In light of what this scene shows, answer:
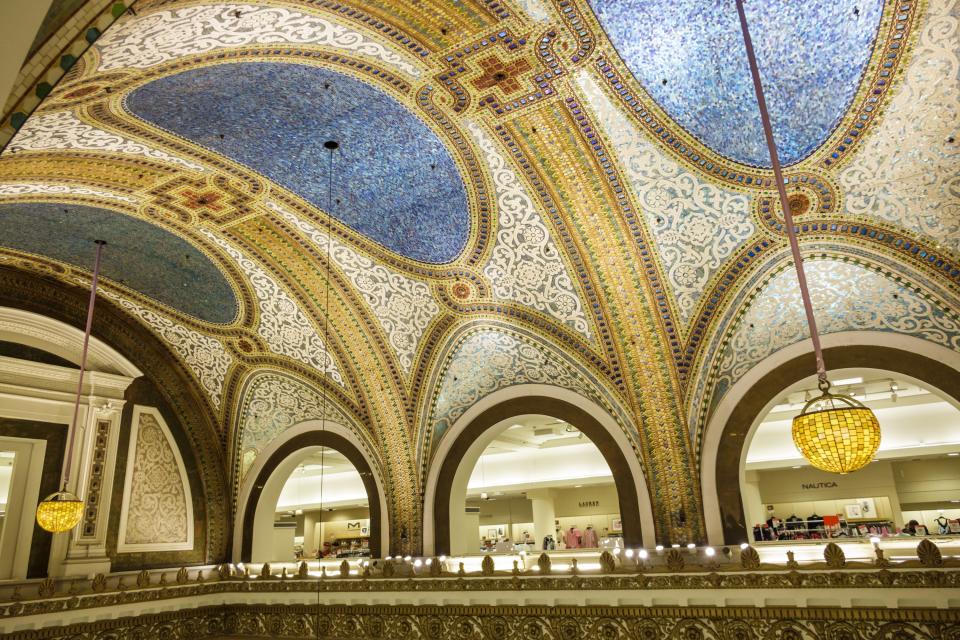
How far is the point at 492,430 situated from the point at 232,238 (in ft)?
12.5

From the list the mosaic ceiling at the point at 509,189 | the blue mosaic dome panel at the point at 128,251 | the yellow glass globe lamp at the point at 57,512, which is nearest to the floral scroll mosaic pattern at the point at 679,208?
the mosaic ceiling at the point at 509,189

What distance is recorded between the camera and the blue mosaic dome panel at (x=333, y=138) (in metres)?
4.95

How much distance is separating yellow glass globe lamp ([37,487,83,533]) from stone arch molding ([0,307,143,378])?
3.02 m

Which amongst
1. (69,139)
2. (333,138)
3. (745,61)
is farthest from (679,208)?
(69,139)

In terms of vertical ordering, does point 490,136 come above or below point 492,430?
above

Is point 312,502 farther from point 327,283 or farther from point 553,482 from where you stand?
point 327,283

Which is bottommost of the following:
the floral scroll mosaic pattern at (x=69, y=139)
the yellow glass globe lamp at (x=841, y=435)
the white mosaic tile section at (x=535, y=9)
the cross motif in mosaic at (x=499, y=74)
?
the yellow glass globe lamp at (x=841, y=435)

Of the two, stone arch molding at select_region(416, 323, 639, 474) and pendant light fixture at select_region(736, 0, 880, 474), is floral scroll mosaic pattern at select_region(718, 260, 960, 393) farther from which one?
pendant light fixture at select_region(736, 0, 880, 474)

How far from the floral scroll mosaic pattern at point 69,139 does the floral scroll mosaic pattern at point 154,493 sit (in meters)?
4.94

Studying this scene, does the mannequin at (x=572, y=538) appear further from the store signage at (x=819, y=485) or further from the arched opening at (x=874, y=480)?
the store signage at (x=819, y=485)

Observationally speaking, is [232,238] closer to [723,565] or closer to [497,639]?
[497,639]

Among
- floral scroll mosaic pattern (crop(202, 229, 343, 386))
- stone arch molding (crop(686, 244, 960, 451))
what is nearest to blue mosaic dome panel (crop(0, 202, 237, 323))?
floral scroll mosaic pattern (crop(202, 229, 343, 386))

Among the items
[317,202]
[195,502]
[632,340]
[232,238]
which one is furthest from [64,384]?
[632,340]

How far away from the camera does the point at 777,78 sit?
4.66m
